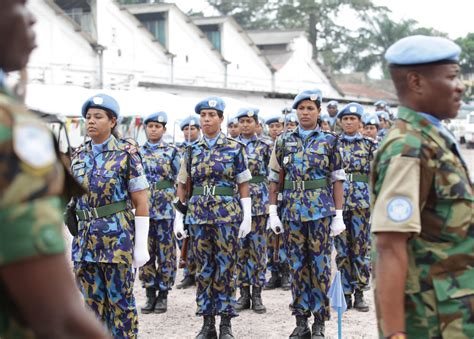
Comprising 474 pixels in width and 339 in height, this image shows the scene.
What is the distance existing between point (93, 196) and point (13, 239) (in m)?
4.13

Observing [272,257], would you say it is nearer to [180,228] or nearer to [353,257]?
[353,257]

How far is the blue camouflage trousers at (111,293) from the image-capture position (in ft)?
18.9

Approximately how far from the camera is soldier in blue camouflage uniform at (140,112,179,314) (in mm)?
8969

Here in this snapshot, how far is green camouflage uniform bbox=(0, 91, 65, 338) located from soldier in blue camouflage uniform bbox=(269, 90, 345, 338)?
5.50 meters

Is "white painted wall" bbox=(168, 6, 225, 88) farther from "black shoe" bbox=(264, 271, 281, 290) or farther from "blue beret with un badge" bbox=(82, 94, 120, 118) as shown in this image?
"blue beret with un badge" bbox=(82, 94, 120, 118)

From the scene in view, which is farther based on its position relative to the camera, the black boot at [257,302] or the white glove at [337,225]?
the black boot at [257,302]

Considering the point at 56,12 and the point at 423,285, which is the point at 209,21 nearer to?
the point at 56,12

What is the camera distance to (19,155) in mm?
1702

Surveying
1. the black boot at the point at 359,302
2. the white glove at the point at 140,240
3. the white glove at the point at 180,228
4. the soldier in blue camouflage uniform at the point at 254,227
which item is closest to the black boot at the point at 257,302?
the soldier in blue camouflage uniform at the point at 254,227

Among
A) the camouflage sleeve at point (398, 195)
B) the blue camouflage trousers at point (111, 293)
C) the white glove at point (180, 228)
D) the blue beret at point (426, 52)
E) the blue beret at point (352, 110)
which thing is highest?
the blue beret at point (426, 52)

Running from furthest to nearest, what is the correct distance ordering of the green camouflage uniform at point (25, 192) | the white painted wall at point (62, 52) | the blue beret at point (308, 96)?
the white painted wall at point (62, 52), the blue beret at point (308, 96), the green camouflage uniform at point (25, 192)

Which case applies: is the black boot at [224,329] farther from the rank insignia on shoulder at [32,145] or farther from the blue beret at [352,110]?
the rank insignia on shoulder at [32,145]

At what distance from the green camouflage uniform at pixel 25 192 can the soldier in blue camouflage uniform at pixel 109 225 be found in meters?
4.04

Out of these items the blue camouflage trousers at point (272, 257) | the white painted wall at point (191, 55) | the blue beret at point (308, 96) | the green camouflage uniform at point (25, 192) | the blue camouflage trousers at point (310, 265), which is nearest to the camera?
the green camouflage uniform at point (25, 192)
